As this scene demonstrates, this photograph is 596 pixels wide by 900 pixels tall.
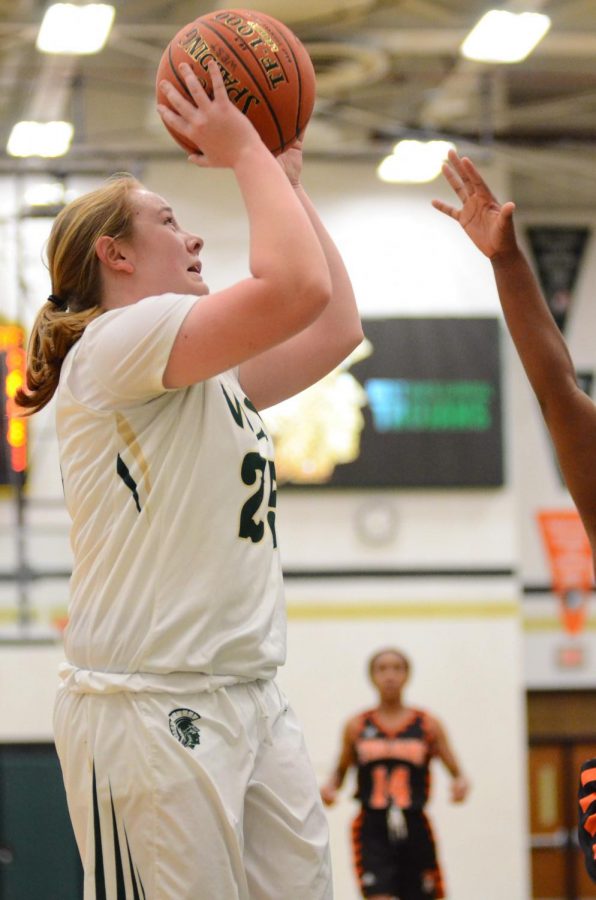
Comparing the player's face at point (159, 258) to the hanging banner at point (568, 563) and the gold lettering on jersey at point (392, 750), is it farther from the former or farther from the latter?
the hanging banner at point (568, 563)

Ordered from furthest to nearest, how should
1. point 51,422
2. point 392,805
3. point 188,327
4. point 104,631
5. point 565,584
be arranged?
point 565,584, point 51,422, point 392,805, point 104,631, point 188,327

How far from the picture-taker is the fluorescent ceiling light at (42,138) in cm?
909

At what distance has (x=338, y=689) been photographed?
31.4 ft

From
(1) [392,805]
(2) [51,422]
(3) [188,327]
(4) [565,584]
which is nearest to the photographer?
(3) [188,327]

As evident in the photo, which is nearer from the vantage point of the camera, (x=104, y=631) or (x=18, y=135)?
(x=104, y=631)

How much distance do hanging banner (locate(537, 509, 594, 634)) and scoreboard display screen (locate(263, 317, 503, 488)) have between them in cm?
165

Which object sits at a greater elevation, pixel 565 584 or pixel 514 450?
pixel 514 450

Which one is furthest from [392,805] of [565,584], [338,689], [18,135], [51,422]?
[18,135]

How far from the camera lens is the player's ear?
2523mm

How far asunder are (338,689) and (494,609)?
1.30 metres

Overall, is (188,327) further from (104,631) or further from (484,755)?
(484,755)

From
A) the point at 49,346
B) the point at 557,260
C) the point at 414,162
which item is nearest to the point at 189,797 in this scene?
the point at 49,346

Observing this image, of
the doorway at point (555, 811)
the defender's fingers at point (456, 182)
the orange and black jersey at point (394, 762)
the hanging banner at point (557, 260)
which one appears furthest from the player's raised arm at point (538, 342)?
the doorway at point (555, 811)

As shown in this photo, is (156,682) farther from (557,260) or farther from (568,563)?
(557,260)
